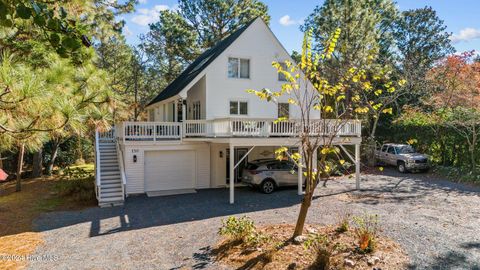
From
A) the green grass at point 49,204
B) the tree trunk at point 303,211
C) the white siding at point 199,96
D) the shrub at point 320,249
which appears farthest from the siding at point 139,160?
the shrub at point 320,249

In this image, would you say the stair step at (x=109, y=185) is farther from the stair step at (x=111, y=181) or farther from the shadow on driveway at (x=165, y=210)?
the shadow on driveway at (x=165, y=210)

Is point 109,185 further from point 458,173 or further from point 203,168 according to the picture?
Answer: point 458,173

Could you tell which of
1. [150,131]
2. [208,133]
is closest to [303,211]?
[208,133]

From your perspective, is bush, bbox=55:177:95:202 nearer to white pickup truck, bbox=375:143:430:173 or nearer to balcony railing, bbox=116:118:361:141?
balcony railing, bbox=116:118:361:141

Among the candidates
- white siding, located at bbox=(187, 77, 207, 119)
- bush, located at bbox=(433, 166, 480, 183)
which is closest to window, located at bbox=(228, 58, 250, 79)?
white siding, located at bbox=(187, 77, 207, 119)

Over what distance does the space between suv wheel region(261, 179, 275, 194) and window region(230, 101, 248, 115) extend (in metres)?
4.11

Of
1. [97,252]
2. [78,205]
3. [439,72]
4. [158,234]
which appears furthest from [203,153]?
[439,72]

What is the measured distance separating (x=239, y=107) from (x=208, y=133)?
2.99 m

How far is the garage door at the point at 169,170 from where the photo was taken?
51.1 feet

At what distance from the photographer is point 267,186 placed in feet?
48.8

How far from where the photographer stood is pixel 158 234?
912 cm

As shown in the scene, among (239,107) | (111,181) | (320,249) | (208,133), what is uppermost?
(239,107)

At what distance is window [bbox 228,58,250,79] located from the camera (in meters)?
16.7

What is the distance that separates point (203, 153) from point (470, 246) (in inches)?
460
